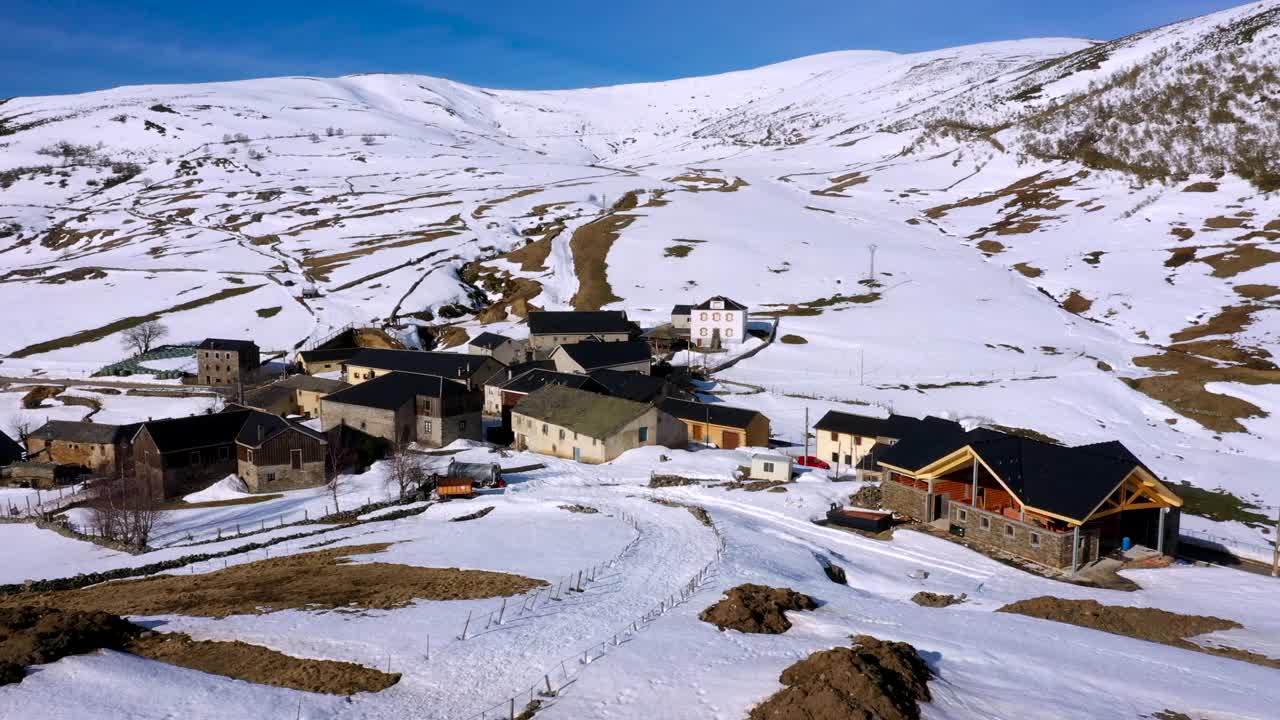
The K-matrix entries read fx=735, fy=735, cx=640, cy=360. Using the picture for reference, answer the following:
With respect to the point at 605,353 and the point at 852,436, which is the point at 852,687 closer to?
the point at 852,436

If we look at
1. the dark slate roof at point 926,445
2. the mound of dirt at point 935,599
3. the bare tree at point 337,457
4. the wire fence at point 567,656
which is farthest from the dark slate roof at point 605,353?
the mound of dirt at point 935,599

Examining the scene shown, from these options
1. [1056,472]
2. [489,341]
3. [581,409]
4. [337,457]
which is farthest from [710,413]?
[489,341]

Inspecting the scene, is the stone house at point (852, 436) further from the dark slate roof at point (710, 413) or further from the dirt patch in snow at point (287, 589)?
the dirt patch in snow at point (287, 589)

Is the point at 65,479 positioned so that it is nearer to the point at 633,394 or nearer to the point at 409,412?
the point at 409,412

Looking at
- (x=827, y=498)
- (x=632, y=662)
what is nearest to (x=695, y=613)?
(x=632, y=662)

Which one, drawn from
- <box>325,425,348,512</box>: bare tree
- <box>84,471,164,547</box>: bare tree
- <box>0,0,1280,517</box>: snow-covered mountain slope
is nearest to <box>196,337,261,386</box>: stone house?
<box>0,0,1280,517</box>: snow-covered mountain slope

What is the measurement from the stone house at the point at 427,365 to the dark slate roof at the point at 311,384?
2.33 m

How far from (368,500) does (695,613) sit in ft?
101

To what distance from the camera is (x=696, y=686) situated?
16625 mm

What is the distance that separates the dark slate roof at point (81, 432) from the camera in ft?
185

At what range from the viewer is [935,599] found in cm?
2638

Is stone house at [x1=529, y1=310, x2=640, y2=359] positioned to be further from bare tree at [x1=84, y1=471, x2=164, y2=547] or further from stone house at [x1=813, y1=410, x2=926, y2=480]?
bare tree at [x1=84, y1=471, x2=164, y2=547]

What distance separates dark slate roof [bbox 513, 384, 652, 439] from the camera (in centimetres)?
5419

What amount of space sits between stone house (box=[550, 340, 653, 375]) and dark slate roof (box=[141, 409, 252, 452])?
96.8 ft
